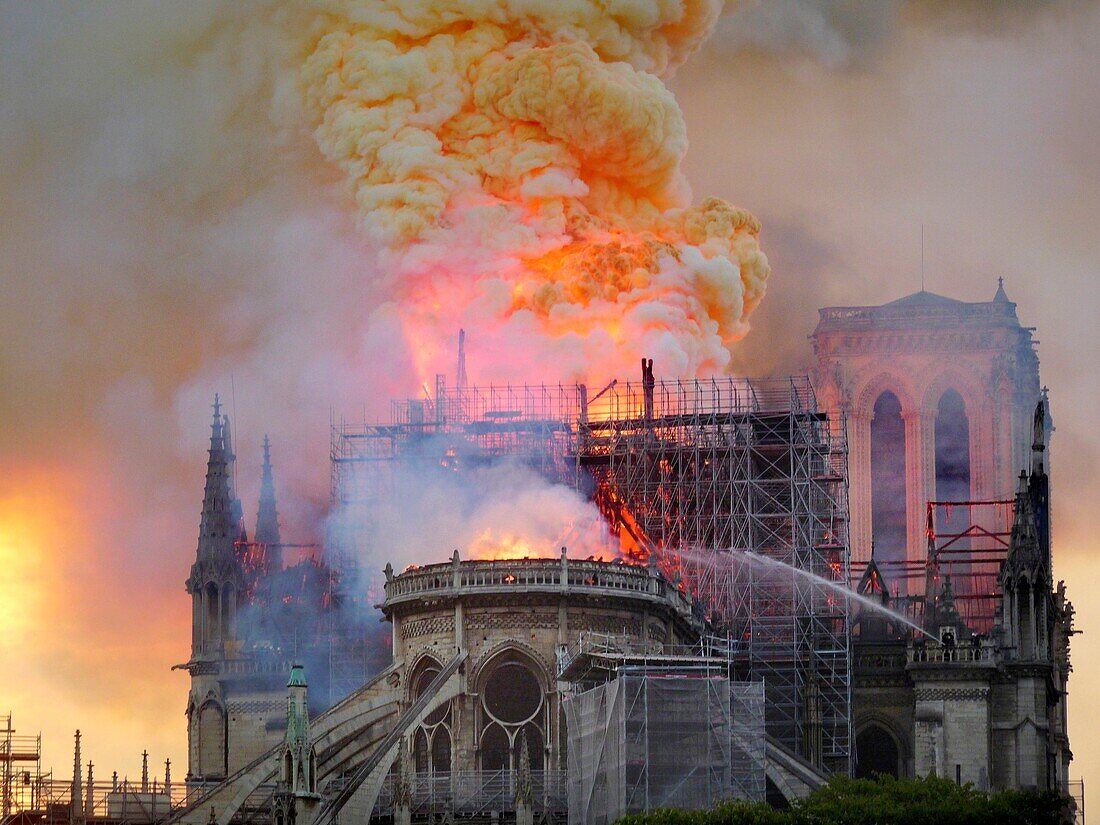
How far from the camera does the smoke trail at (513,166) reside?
130 meters

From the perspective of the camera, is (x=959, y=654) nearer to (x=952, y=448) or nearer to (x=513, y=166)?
(x=513, y=166)

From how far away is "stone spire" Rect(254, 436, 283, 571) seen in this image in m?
132

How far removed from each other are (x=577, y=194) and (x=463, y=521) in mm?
18058

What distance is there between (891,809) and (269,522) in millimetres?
40573

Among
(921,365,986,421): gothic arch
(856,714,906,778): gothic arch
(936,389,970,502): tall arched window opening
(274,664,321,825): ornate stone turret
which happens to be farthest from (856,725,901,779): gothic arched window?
(921,365,986,421): gothic arch

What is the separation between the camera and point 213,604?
411ft

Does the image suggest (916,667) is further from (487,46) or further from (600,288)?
(487,46)

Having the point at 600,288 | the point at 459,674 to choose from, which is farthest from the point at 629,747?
the point at 600,288

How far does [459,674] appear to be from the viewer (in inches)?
4274

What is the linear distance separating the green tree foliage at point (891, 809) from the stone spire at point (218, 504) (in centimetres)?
3084

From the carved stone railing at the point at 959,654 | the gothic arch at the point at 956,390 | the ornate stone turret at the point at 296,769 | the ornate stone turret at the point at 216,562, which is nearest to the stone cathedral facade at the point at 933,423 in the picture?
the gothic arch at the point at 956,390

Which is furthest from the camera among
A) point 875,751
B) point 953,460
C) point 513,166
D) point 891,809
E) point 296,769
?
point 953,460

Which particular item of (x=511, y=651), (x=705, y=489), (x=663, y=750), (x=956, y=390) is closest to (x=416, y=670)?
(x=511, y=651)

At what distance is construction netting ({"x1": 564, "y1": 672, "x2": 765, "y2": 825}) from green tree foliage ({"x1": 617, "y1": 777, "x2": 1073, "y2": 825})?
7.78ft
